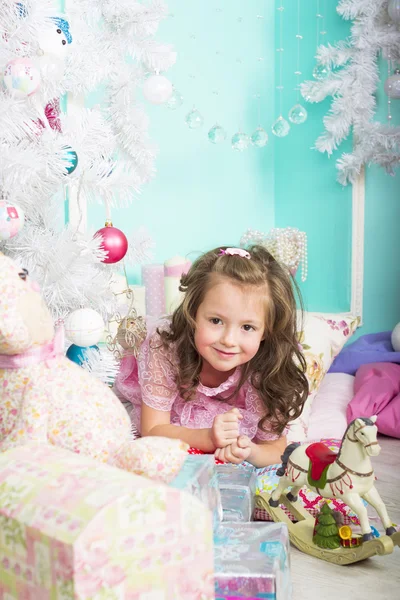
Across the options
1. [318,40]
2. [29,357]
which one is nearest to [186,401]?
[29,357]

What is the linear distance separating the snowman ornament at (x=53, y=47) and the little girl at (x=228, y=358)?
0.44m

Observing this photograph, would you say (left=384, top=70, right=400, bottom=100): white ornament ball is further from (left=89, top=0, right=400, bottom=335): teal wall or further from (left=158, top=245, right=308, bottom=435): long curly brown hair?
(left=158, top=245, right=308, bottom=435): long curly brown hair

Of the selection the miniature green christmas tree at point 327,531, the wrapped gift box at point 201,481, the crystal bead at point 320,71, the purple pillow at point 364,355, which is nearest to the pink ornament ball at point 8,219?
the wrapped gift box at point 201,481

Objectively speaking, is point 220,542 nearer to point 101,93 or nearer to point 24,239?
point 24,239

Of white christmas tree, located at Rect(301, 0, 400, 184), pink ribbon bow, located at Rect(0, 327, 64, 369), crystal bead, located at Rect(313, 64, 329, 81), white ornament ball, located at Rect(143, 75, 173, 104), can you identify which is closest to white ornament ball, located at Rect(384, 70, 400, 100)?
white christmas tree, located at Rect(301, 0, 400, 184)

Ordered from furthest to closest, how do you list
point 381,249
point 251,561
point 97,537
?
point 381,249 < point 251,561 < point 97,537

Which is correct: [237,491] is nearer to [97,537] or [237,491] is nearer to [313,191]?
[97,537]

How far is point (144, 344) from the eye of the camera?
1398 millimetres

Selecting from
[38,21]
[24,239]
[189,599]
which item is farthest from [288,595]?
[38,21]

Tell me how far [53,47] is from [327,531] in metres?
0.93

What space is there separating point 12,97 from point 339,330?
52.1 inches

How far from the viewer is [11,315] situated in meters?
0.80

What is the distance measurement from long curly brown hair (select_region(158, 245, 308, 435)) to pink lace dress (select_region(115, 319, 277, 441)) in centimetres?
2

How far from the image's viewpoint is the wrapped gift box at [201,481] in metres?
0.76
